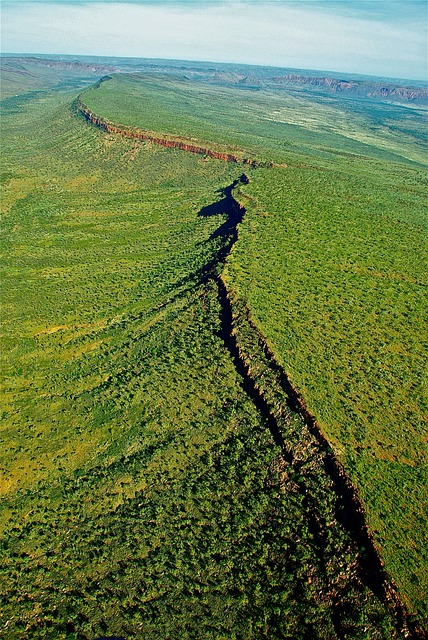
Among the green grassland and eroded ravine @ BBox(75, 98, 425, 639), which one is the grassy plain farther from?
eroded ravine @ BBox(75, 98, 425, 639)

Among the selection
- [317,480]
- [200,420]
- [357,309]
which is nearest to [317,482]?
[317,480]

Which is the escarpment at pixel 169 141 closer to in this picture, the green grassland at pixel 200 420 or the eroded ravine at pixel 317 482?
the green grassland at pixel 200 420

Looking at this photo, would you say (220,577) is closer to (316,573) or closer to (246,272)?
(316,573)

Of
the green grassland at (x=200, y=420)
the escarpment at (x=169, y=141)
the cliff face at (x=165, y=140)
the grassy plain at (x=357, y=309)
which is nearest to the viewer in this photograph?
the green grassland at (x=200, y=420)

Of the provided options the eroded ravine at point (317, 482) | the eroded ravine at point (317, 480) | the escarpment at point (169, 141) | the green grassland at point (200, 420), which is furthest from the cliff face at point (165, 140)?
the eroded ravine at point (317, 480)

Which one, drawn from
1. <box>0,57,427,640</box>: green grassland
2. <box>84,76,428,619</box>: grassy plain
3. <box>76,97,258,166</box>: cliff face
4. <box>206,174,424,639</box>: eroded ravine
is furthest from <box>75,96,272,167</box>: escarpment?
<box>206,174,424,639</box>: eroded ravine

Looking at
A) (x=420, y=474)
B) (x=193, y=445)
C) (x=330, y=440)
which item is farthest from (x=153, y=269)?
(x=420, y=474)
